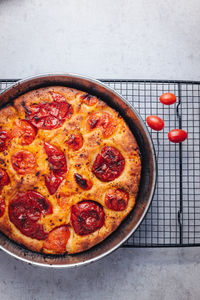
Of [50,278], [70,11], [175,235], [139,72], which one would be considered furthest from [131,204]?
[70,11]

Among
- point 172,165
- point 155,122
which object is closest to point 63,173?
point 155,122

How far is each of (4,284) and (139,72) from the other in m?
3.11

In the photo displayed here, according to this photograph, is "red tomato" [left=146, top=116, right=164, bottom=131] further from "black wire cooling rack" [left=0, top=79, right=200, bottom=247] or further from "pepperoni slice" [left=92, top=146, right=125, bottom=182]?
"pepperoni slice" [left=92, top=146, right=125, bottom=182]

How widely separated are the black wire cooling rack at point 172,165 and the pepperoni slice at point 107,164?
77 centimetres

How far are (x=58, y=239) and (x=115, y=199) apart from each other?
719 millimetres

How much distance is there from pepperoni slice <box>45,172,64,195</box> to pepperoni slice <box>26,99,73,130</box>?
0.50m

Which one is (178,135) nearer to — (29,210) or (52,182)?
(52,182)

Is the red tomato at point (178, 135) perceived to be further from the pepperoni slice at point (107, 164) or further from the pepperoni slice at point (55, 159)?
the pepperoni slice at point (55, 159)

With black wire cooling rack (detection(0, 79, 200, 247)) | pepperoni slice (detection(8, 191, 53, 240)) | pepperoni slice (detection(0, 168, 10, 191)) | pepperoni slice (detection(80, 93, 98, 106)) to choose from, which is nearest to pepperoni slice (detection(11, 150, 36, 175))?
pepperoni slice (detection(0, 168, 10, 191))

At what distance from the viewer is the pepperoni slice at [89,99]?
305 centimetres

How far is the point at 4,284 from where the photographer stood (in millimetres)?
3484

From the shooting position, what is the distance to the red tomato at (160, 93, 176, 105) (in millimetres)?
3340

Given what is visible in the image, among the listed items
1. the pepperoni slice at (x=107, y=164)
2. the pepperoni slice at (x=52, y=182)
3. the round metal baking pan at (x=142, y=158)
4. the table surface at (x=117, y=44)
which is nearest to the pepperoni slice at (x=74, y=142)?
the pepperoni slice at (x=107, y=164)

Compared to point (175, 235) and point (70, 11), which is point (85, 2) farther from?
point (175, 235)
